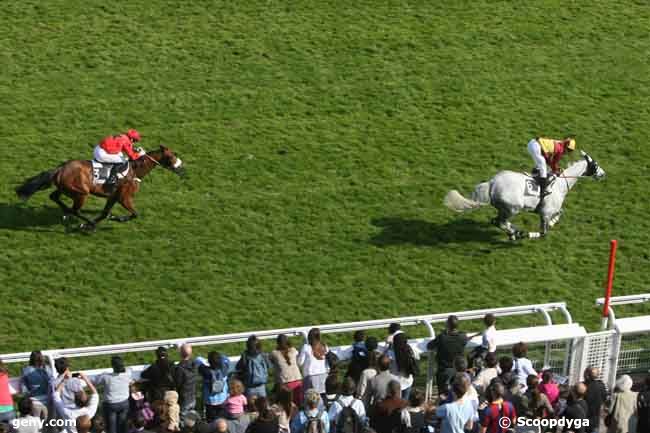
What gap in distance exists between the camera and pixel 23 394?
13.5 meters

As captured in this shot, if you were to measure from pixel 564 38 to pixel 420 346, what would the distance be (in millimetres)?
11145

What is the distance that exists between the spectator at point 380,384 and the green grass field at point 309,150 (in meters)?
3.47

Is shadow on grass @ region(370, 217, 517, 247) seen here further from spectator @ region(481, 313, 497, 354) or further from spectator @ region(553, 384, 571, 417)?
spectator @ region(553, 384, 571, 417)

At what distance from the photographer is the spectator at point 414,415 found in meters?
12.9

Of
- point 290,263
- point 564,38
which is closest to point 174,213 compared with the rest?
point 290,263

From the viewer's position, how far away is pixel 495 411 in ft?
42.4

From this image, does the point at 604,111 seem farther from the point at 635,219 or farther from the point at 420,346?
the point at 420,346

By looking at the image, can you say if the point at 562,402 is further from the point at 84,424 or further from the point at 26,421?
the point at 26,421

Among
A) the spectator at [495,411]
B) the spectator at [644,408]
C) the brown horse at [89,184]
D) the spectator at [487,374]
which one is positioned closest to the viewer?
the spectator at [495,411]

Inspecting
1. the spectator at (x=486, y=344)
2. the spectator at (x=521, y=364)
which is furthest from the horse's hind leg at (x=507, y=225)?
the spectator at (x=521, y=364)

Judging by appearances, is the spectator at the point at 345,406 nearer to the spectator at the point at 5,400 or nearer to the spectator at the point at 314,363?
the spectator at the point at 314,363

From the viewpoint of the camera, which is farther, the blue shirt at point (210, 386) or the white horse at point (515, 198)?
the white horse at point (515, 198)

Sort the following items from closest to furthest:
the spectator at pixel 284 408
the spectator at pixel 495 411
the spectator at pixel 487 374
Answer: the spectator at pixel 284 408 → the spectator at pixel 495 411 → the spectator at pixel 487 374

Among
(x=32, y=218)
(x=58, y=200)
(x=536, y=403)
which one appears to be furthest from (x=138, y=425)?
(x=32, y=218)
